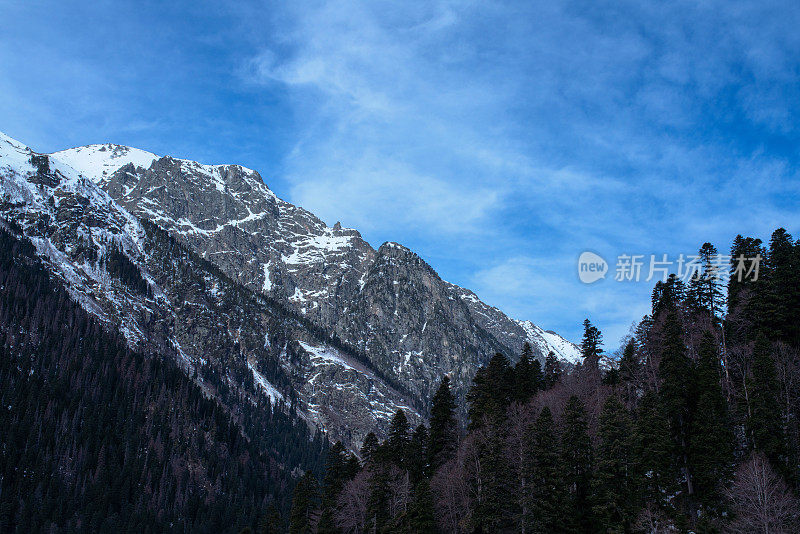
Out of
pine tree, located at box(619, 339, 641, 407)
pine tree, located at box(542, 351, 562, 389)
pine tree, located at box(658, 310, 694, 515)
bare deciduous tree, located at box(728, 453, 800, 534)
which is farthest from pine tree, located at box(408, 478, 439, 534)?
pine tree, located at box(542, 351, 562, 389)

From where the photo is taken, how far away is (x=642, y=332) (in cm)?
9644

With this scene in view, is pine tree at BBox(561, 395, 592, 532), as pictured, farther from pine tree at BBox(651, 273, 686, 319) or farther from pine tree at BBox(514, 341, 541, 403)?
pine tree at BBox(651, 273, 686, 319)

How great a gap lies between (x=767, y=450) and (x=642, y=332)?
141 ft

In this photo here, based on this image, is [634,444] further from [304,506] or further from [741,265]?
[304,506]

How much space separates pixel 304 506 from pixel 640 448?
53.3m

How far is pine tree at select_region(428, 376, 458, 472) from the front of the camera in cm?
8200

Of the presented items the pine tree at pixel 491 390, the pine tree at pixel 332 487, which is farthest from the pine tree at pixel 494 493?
the pine tree at pixel 332 487

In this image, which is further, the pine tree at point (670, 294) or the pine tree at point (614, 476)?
the pine tree at point (670, 294)

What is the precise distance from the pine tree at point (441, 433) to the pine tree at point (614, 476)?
29.3 metres

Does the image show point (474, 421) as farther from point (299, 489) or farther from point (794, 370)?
point (794, 370)

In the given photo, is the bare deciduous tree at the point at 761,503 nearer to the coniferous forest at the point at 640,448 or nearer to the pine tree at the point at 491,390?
the coniferous forest at the point at 640,448

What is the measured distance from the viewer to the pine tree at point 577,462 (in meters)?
57.4

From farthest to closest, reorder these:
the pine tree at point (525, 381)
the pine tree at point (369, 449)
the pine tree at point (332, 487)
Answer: the pine tree at point (369, 449) < the pine tree at point (525, 381) < the pine tree at point (332, 487)

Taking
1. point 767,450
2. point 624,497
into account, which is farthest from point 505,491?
point 767,450
